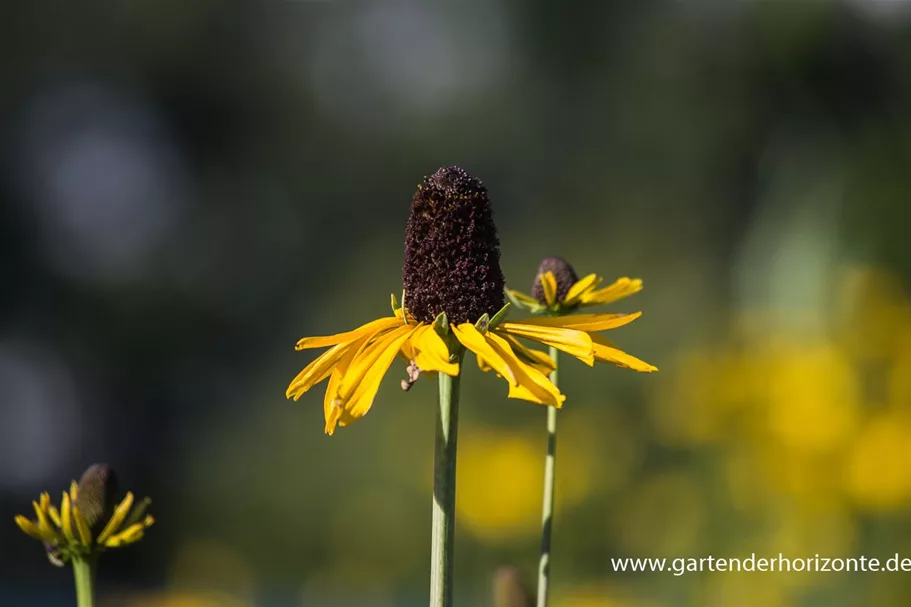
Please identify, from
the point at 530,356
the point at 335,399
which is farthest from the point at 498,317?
the point at 335,399

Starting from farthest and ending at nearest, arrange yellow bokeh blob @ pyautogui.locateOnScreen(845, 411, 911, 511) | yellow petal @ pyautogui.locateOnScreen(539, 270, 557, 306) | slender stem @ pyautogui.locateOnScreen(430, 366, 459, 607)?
yellow bokeh blob @ pyautogui.locateOnScreen(845, 411, 911, 511) < yellow petal @ pyautogui.locateOnScreen(539, 270, 557, 306) < slender stem @ pyautogui.locateOnScreen(430, 366, 459, 607)

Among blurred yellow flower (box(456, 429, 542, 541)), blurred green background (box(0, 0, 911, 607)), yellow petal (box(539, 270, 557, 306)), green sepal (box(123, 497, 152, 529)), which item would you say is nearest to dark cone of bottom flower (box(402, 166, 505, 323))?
yellow petal (box(539, 270, 557, 306))

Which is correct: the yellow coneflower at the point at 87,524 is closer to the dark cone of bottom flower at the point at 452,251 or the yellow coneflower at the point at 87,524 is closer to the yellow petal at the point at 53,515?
the yellow petal at the point at 53,515

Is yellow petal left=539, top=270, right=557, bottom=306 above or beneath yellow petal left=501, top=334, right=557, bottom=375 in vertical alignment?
above

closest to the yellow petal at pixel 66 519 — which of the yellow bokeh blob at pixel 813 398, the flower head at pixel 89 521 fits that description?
the flower head at pixel 89 521

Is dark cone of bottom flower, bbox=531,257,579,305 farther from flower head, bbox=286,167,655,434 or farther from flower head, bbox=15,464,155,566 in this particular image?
flower head, bbox=15,464,155,566

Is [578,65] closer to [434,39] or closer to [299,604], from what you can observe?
[434,39]

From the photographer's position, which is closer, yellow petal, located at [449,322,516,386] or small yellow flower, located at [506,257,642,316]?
yellow petal, located at [449,322,516,386]
